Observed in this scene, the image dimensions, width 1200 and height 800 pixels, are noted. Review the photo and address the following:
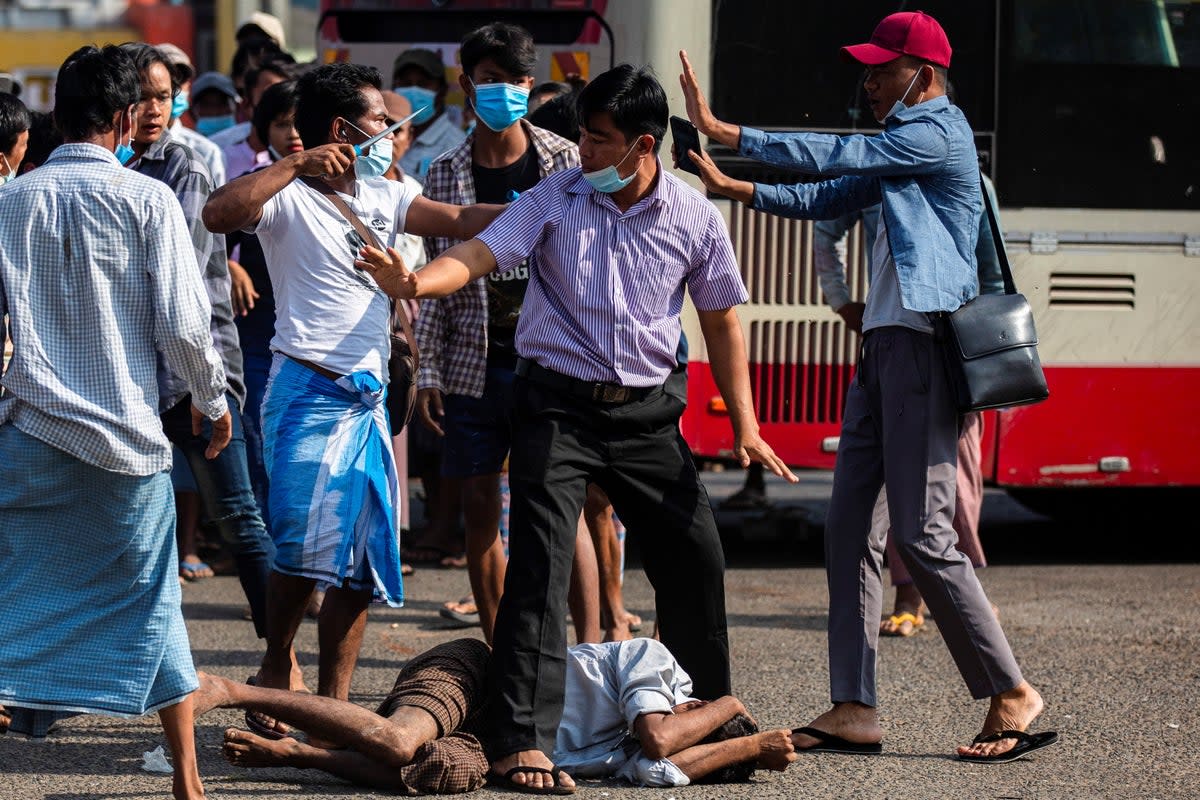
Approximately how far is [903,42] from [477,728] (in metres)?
2.23

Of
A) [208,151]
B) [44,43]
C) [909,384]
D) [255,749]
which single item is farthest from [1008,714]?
[44,43]

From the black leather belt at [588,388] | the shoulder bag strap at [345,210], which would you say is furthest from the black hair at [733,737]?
the shoulder bag strap at [345,210]

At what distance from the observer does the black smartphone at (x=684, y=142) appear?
506cm

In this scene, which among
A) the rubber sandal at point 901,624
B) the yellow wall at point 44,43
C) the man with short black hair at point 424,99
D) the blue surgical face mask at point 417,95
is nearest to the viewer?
the rubber sandal at point 901,624

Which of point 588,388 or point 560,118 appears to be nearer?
point 588,388

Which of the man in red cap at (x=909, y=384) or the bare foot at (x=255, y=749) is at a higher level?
the man in red cap at (x=909, y=384)

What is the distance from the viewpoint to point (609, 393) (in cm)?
489

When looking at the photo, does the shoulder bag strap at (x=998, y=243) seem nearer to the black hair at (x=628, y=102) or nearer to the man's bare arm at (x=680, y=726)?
the black hair at (x=628, y=102)

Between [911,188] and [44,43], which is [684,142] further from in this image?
[44,43]

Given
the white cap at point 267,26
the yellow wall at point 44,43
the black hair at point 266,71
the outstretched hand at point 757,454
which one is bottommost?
the outstretched hand at point 757,454

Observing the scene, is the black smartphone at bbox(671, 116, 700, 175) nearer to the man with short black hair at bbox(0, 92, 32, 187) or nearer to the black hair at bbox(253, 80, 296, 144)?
the man with short black hair at bbox(0, 92, 32, 187)

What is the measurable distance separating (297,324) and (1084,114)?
4537 millimetres

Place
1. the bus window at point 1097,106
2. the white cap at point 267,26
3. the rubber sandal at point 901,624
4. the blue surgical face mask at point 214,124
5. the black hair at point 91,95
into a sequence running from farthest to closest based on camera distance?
the white cap at point 267,26 < the blue surgical face mask at point 214,124 < the bus window at point 1097,106 < the rubber sandal at point 901,624 < the black hair at point 91,95

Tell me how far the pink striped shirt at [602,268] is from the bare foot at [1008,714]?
1.33 metres
